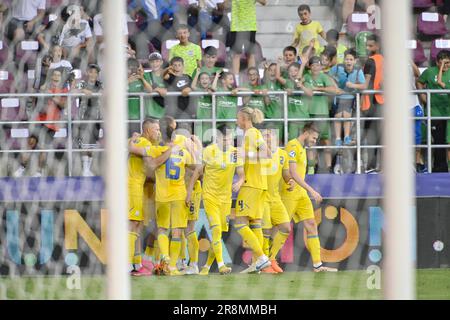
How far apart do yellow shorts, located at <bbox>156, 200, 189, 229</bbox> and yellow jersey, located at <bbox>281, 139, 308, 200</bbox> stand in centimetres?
84

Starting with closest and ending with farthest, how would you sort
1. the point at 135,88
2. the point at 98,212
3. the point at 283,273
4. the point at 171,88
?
the point at 135,88 → the point at 171,88 → the point at 98,212 → the point at 283,273

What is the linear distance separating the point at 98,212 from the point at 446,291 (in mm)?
2788

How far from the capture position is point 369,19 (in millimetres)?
6941

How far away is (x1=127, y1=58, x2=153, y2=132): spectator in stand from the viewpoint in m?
6.82

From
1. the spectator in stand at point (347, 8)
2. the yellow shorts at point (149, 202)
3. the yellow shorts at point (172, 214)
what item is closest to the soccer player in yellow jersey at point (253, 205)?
the yellow shorts at point (172, 214)

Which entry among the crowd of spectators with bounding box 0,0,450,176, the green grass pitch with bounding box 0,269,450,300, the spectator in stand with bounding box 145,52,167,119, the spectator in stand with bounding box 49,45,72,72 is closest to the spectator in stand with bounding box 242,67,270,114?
the crowd of spectators with bounding box 0,0,450,176

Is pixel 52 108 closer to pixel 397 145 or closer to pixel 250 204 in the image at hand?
pixel 250 204

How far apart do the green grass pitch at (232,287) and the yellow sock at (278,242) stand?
273 mm

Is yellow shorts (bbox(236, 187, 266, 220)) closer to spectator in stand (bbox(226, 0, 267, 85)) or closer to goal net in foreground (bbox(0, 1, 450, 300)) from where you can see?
goal net in foreground (bbox(0, 1, 450, 300))

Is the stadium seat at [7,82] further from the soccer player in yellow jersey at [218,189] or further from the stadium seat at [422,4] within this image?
the stadium seat at [422,4]

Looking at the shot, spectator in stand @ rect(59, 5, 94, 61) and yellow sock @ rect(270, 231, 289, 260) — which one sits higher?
spectator in stand @ rect(59, 5, 94, 61)

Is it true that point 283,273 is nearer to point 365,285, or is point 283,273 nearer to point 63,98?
point 365,285

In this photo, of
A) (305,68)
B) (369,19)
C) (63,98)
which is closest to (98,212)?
(63,98)

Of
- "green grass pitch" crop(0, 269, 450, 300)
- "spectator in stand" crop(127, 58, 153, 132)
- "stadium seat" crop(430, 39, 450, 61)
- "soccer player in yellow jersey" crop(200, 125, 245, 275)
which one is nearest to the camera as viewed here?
"spectator in stand" crop(127, 58, 153, 132)
